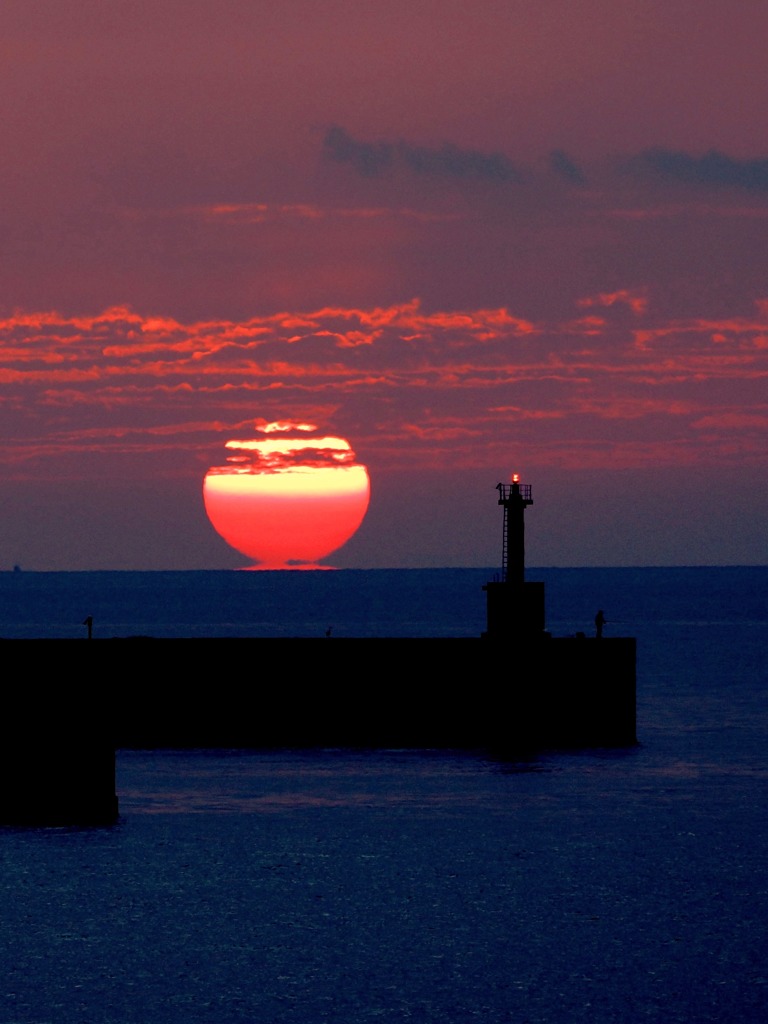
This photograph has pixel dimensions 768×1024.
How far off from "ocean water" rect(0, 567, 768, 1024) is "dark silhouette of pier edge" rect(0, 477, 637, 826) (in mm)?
1230

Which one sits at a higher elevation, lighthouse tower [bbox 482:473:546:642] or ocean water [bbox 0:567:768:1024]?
lighthouse tower [bbox 482:473:546:642]

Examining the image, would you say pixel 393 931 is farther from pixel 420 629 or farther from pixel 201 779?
pixel 420 629

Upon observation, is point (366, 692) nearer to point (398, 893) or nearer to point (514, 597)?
point (514, 597)

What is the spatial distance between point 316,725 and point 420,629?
9526cm

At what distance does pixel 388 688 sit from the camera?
58.4 metres

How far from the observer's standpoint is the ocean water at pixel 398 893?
3050 centimetres

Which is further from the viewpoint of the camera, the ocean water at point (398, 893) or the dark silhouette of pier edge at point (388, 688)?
the dark silhouette of pier edge at point (388, 688)

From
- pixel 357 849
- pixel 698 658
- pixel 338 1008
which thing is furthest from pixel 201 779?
pixel 698 658

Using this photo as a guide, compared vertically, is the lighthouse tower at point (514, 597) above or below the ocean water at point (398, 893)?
above

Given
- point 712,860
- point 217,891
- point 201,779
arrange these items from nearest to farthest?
point 217,891 < point 712,860 < point 201,779

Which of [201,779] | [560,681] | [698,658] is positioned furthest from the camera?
[698,658]

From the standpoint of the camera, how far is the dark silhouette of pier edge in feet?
191

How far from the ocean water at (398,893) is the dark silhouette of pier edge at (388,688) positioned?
1.23 metres

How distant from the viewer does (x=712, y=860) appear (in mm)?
42219
